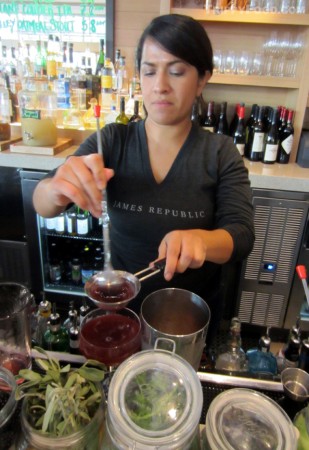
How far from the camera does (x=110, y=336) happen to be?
640 mm

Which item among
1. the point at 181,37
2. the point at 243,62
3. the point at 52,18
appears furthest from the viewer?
the point at 52,18

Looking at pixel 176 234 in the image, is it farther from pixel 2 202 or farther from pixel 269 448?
pixel 2 202

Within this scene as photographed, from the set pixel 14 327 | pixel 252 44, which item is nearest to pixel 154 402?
pixel 14 327

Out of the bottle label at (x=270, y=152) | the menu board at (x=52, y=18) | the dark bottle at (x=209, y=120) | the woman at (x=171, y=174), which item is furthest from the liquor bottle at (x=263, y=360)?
the menu board at (x=52, y=18)

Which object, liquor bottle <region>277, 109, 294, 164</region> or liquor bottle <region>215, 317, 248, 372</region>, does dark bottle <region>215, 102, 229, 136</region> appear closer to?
liquor bottle <region>277, 109, 294, 164</region>

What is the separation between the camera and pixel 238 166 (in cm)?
111

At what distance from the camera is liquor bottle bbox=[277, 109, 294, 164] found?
2166 millimetres

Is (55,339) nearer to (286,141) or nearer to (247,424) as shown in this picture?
(247,424)

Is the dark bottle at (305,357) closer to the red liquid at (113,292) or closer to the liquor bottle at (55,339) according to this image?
the red liquid at (113,292)

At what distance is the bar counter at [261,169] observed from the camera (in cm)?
188

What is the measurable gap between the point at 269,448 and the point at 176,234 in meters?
0.41

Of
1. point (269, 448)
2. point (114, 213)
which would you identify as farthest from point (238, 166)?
point (269, 448)

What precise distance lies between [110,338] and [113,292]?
0.65 feet

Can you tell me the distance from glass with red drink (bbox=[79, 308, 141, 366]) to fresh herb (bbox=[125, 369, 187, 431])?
14 cm
